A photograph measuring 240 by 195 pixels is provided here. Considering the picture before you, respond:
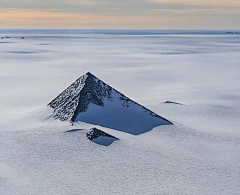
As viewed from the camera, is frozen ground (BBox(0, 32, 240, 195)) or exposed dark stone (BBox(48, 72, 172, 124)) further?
exposed dark stone (BBox(48, 72, 172, 124))

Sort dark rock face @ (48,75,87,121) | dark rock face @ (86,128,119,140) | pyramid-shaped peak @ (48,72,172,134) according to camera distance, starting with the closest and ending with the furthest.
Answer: dark rock face @ (86,128,119,140)
pyramid-shaped peak @ (48,72,172,134)
dark rock face @ (48,75,87,121)

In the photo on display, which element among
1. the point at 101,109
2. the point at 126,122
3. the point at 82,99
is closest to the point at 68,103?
the point at 82,99

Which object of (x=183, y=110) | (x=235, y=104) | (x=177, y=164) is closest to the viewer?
(x=177, y=164)

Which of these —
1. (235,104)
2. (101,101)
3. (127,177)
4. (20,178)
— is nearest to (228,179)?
(127,177)

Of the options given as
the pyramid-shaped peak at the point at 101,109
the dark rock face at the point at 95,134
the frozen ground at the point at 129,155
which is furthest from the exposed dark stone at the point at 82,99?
the dark rock face at the point at 95,134

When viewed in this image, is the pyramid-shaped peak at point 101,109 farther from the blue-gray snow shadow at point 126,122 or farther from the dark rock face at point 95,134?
the dark rock face at point 95,134

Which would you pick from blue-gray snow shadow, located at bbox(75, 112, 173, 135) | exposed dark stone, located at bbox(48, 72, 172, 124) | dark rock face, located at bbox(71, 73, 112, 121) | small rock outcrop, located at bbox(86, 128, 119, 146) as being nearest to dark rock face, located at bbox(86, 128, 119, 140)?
small rock outcrop, located at bbox(86, 128, 119, 146)

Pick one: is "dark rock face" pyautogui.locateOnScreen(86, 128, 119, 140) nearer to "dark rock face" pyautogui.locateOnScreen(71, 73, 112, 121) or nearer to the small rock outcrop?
the small rock outcrop

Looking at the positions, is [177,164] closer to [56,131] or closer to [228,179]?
[228,179]

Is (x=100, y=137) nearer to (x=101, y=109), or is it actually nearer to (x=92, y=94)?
(x=101, y=109)
